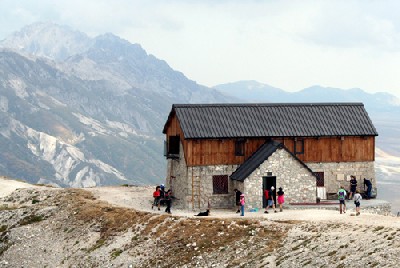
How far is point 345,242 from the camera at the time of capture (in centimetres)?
3725

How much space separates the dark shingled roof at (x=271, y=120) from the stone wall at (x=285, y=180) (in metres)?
4.09

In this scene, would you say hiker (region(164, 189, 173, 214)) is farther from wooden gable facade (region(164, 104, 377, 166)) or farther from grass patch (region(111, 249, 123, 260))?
grass patch (region(111, 249, 123, 260))

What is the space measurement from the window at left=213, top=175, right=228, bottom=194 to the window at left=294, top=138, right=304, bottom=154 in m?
7.50

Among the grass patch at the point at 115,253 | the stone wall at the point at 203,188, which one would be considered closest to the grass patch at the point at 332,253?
the grass patch at the point at 115,253

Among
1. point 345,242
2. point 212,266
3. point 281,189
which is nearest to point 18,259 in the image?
point 212,266

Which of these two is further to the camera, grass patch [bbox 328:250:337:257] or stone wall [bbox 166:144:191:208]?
stone wall [bbox 166:144:191:208]

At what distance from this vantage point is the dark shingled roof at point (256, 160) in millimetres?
59219

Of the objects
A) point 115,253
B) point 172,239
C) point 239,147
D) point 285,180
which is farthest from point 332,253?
point 239,147

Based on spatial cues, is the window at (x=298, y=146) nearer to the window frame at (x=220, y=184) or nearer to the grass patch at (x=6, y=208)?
the window frame at (x=220, y=184)

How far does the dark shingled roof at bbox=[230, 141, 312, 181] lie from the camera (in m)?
59.2

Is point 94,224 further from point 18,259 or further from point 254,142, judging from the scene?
point 254,142

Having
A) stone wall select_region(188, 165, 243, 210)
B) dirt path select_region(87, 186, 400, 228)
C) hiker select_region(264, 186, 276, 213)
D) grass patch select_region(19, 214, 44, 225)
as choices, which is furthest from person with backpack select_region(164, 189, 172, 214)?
grass patch select_region(19, 214, 44, 225)

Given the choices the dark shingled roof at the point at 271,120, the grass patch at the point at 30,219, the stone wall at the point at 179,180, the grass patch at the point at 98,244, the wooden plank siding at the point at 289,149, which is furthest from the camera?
the dark shingled roof at the point at 271,120

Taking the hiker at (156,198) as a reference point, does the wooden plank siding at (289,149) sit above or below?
above
